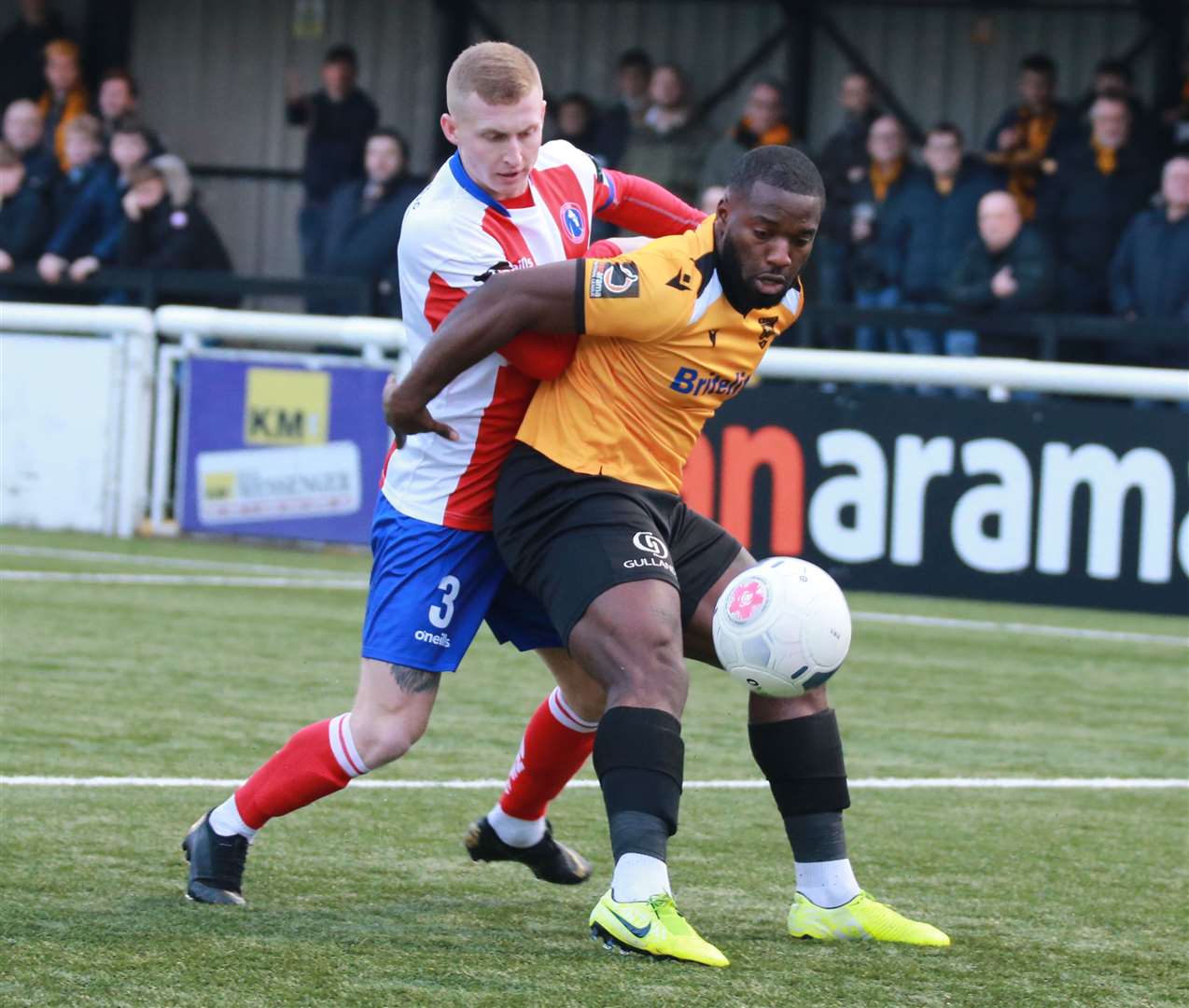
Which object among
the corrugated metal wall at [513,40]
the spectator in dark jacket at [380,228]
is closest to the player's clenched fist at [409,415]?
the spectator in dark jacket at [380,228]

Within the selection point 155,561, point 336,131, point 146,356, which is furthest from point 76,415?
point 336,131

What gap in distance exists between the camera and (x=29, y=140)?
1551 centimetres

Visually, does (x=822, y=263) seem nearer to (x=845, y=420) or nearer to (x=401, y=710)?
(x=845, y=420)

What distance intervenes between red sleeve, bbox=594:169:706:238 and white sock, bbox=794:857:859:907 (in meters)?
1.53

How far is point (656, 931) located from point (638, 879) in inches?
4.1

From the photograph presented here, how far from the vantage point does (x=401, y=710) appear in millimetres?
4566

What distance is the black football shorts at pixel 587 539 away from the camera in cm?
433

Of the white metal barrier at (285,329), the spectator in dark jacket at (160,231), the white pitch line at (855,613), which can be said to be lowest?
the white pitch line at (855,613)

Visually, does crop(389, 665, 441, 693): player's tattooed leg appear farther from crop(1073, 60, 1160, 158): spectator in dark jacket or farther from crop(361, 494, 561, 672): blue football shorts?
crop(1073, 60, 1160, 158): spectator in dark jacket

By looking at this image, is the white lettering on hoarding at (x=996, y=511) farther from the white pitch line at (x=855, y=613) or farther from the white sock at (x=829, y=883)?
the white sock at (x=829, y=883)

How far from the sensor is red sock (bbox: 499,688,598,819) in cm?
495

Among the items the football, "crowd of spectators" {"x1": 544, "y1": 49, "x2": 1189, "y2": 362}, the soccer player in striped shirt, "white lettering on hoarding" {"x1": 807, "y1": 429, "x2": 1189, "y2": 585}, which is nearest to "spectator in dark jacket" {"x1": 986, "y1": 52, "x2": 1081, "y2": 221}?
"crowd of spectators" {"x1": 544, "y1": 49, "x2": 1189, "y2": 362}

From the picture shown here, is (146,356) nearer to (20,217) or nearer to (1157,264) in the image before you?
(20,217)

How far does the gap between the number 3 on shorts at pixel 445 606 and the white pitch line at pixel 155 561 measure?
660 centimetres
